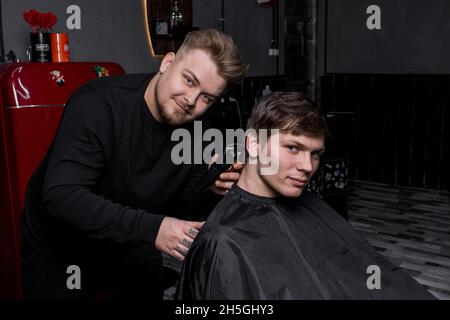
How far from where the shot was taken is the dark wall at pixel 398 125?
5.00 meters

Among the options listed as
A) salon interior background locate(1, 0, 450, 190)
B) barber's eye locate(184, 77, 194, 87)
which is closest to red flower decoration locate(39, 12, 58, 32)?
barber's eye locate(184, 77, 194, 87)

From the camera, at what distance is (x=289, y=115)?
4.65 feet

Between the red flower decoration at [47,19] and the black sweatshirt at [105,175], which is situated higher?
the red flower decoration at [47,19]

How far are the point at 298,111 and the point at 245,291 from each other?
563 millimetres

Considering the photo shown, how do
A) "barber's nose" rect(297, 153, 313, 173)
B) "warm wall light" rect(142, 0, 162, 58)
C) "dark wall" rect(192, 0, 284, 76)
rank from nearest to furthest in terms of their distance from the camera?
"barber's nose" rect(297, 153, 313, 173) → "warm wall light" rect(142, 0, 162, 58) → "dark wall" rect(192, 0, 284, 76)

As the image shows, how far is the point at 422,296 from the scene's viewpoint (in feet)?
4.67

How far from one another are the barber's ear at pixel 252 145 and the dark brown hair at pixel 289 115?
33 millimetres

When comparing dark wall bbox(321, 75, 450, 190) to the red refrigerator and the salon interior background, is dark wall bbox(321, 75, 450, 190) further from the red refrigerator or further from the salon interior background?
the red refrigerator

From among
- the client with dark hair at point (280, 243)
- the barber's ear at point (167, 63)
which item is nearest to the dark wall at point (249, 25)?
the barber's ear at point (167, 63)

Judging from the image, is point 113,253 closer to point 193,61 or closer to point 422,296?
point 193,61

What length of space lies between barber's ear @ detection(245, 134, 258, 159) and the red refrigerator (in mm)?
1148

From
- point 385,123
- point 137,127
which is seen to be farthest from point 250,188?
point 385,123

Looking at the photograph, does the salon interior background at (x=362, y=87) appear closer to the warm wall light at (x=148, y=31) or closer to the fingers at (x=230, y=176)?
the warm wall light at (x=148, y=31)

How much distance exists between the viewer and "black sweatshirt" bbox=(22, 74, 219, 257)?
128cm
